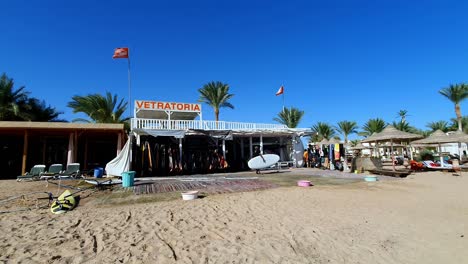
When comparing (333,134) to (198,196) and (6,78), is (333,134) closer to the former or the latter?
(198,196)

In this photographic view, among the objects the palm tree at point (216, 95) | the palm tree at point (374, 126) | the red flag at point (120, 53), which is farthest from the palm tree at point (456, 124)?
the red flag at point (120, 53)

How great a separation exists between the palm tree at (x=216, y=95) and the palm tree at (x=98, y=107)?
9.00 m

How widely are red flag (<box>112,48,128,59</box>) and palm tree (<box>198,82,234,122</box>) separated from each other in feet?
38.5

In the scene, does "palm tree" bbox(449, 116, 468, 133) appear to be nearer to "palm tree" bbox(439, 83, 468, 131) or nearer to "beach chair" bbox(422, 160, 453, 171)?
"palm tree" bbox(439, 83, 468, 131)

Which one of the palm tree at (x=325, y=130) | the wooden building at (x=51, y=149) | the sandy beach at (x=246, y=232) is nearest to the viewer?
the sandy beach at (x=246, y=232)

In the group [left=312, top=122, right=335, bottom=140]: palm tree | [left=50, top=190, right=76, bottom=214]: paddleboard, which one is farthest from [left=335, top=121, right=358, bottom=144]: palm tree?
[left=50, top=190, right=76, bottom=214]: paddleboard

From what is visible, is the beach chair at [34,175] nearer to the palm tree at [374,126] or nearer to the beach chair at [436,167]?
the beach chair at [436,167]

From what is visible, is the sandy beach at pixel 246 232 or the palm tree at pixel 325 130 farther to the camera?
the palm tree at pixel 325 130

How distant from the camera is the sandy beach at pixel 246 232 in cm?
372

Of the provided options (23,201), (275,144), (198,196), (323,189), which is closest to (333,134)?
(275,144)

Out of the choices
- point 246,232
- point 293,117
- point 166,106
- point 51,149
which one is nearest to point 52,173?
point 51,149

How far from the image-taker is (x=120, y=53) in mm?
17109

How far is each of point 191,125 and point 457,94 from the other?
34.2 meters

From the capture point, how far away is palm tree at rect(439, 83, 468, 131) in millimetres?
29222
